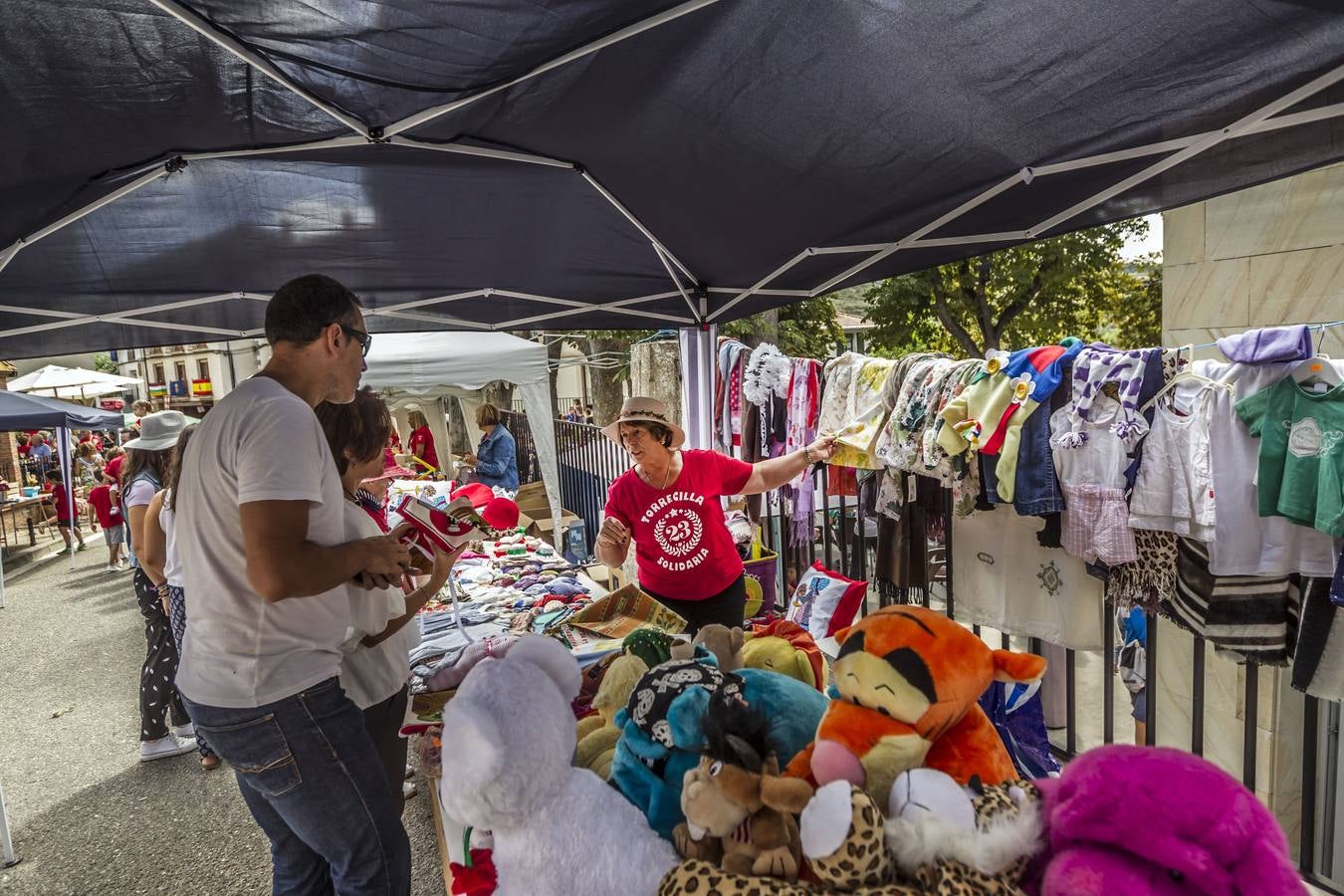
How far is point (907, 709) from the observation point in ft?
3.74

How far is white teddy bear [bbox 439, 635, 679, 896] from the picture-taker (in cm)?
105

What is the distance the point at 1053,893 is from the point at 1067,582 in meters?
2.55

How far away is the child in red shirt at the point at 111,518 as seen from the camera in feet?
32.5

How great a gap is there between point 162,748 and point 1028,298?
1138 cm

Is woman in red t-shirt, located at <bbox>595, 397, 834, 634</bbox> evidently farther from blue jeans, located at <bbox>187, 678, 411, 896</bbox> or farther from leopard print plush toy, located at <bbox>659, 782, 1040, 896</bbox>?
leopard print plush toy, located at <bbox>659, 782, 1040, 896</bbox>

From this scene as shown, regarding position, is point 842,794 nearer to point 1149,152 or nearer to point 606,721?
point 606,721

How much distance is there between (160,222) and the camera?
2715mm

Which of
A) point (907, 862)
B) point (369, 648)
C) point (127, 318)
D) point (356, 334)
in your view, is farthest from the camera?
point (127, 318)

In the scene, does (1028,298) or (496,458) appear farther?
(1028,298)

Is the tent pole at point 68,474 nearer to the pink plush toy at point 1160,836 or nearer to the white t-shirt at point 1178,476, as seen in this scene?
the white t-shirt at point 1178,476

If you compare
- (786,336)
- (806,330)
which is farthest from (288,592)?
(806,330)

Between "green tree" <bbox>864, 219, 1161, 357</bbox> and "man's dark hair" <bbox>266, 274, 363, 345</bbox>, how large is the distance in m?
9.99

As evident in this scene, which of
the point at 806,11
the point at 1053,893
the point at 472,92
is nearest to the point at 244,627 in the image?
the point at 472,92

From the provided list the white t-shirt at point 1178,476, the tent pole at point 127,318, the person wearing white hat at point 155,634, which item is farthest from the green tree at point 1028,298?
the person wearing white hat at point 155,634
